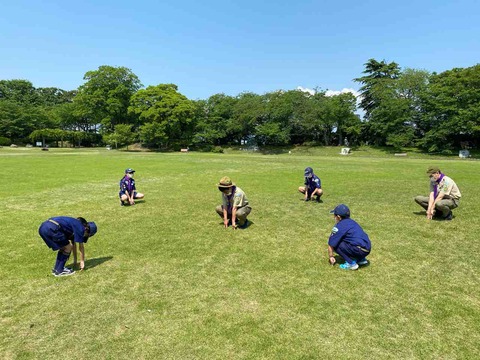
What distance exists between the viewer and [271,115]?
64.4 m

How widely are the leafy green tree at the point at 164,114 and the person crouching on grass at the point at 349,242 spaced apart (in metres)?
56.9

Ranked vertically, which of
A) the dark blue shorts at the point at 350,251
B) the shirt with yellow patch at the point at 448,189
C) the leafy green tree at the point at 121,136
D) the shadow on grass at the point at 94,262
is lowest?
the shadow on grass at the point at 94,262

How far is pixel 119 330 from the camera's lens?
13.8ft

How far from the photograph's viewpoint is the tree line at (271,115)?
166ft

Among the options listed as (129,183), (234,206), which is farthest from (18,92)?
(234,206)

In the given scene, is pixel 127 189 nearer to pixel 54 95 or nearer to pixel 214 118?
pixel 214 118

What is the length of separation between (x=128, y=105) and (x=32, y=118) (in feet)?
71.1

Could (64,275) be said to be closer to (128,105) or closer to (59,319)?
(59,319)

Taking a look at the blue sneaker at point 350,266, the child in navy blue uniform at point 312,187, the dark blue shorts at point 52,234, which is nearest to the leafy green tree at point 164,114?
the child in navy blue uniform at point 312,187

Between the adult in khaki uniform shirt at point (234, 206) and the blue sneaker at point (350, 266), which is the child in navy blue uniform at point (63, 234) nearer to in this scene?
the adult in khaki uniform shirt at point (234, 206)

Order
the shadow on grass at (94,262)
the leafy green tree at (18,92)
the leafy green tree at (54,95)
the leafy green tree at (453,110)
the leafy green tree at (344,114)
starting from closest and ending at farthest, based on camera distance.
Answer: the shadow on grass at (94,262), the leafy green tree at (453,110), the leafy green tree at (344,114), the leafy green tree at (18,92), the leafy green tree at (54,95)

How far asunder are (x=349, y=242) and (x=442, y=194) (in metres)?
4.95

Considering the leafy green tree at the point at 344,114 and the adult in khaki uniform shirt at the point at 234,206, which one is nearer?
the adult in khaki uniform shirt at the point at 234,206

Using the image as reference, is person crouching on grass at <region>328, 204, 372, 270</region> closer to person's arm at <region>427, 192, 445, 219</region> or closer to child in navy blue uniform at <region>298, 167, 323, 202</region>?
person's arm at <region>427, 192, 445, 219</region>
